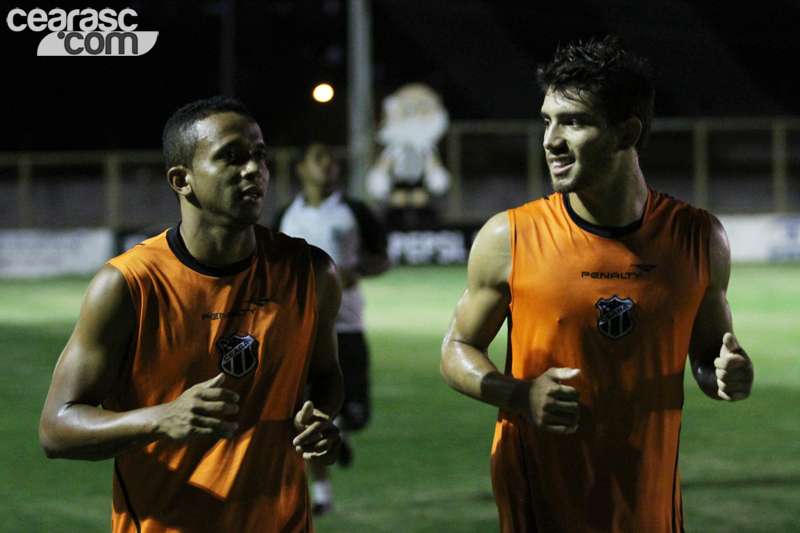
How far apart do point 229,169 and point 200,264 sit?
0.28m

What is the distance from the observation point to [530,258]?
3.44 metres

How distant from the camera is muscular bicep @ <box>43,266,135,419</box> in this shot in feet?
9.85

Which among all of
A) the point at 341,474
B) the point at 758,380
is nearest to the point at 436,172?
the point at 758,380

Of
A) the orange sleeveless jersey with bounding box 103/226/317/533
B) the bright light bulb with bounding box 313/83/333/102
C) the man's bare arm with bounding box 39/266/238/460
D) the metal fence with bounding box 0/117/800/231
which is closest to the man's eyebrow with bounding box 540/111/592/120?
the bright light bulb with bounding box 313/83/333/102

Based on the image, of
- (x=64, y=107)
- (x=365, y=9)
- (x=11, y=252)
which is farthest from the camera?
(x=64, y=107)

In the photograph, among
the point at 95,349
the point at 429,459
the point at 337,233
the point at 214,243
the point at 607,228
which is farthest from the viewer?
the point at 429,459

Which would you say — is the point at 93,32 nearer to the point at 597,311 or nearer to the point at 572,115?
the point at 572,115

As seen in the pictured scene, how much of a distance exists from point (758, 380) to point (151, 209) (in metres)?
27.5

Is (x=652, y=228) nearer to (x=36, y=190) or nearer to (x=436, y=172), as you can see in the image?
(x=436, y=172)

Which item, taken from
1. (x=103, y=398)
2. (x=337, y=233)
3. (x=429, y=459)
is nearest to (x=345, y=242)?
(x=337, y=233)

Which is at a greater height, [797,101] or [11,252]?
[797,101]

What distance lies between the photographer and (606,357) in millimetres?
3404

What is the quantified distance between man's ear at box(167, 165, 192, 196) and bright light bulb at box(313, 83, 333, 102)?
515 millimetres

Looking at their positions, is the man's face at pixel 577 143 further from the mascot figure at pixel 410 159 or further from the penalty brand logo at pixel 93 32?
the mascot figure at pixel 410 159
